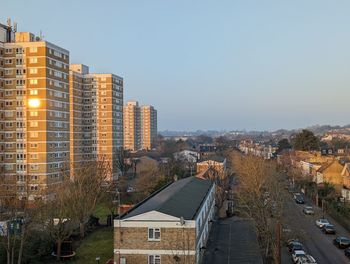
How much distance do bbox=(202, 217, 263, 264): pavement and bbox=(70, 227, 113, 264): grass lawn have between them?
7595mm

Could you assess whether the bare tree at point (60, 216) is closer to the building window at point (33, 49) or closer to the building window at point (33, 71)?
the building window at point (33, 71)

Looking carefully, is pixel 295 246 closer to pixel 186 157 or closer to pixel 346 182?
pixel 346 182

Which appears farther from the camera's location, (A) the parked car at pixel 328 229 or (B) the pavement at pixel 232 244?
(A) the parked car at pixel 328 229

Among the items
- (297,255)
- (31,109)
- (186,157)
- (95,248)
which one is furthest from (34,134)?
(186,157)

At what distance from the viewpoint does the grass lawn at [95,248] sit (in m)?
29.3

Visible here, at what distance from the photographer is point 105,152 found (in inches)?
3275

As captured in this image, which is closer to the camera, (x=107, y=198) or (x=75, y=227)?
(x=75, y=227)

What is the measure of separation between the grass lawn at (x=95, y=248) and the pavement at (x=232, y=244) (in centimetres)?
759

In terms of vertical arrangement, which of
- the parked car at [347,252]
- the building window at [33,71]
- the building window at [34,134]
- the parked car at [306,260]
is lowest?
the parked car at [347,252]

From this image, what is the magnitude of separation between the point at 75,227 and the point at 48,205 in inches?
222

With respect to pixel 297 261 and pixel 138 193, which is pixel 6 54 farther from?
pixel 297 261

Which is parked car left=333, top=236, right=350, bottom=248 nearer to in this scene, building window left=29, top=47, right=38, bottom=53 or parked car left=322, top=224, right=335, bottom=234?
parked car left=322, top=224, right=335, bottom=234

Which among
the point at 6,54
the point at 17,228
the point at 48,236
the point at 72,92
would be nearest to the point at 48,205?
the point at 48,236

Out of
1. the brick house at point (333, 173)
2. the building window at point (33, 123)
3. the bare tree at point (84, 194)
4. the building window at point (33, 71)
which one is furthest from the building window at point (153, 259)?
the brick house at point (333, 173)
